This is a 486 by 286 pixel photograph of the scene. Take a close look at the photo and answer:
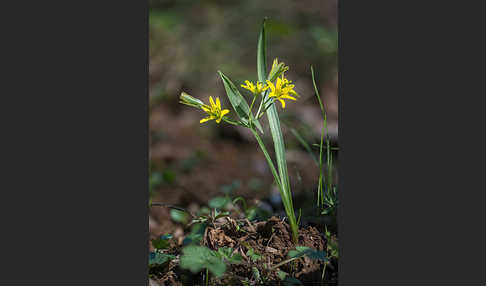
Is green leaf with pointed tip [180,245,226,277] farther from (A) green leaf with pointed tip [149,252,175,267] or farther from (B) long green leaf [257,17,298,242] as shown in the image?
(B) long green leaf [257,17,298,242]

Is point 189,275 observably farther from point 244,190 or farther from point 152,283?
point 244,190

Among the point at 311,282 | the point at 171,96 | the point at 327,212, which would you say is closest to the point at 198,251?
the point at 311,282

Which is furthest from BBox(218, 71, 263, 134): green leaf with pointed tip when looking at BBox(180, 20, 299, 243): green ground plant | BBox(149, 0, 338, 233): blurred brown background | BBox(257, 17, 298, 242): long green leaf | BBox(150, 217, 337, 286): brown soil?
BBox(149, 0, 338, 233): blurred brown background

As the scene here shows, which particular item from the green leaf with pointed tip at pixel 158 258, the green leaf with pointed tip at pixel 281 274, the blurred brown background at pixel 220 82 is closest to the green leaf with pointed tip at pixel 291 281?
the green leaf with pointed tip at pixel 281 274

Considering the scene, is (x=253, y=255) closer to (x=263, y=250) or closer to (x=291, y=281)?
(x=263, y=250)

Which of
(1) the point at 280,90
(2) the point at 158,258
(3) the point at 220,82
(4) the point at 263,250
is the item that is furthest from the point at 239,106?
(3) the point at 220,82

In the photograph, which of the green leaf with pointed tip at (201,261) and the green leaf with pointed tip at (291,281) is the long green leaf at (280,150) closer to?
the green leaf with pointed tip at (291,281)
